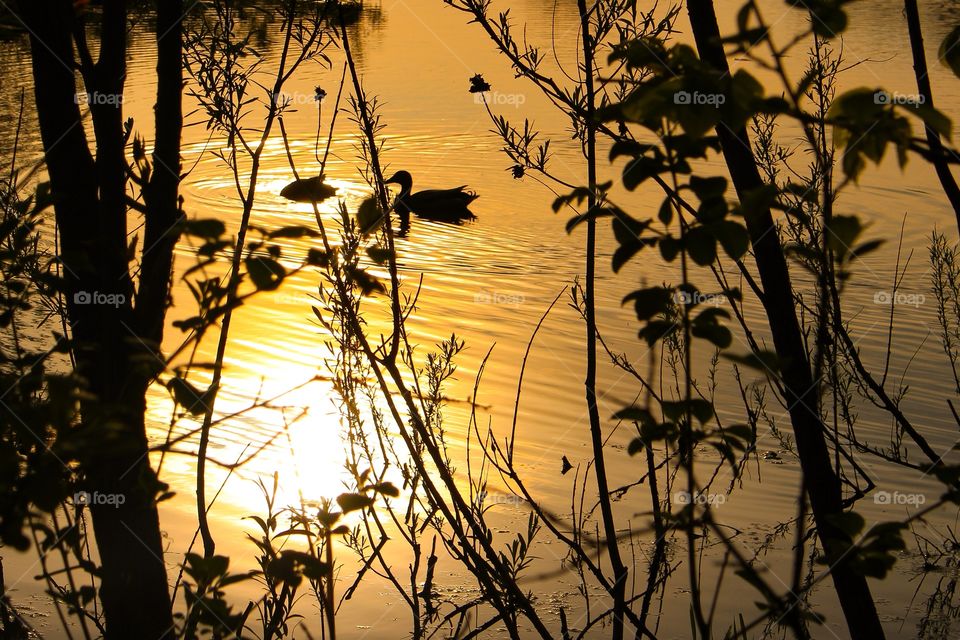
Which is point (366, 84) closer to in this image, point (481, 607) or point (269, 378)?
point (269, 378)

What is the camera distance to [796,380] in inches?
75.4

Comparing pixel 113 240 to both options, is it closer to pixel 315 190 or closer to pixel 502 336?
pixel 315 190

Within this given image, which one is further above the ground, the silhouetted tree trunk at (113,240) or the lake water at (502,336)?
the silhouetted tree trunk at (113,240)

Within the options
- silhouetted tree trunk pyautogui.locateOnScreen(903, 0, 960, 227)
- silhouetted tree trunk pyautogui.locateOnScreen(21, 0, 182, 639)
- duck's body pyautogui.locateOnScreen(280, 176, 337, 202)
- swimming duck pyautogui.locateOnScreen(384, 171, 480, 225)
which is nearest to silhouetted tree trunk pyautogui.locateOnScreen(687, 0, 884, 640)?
silhouetted tree trunk pyautogui.locateOnScreen(903, 0, 960, 227)

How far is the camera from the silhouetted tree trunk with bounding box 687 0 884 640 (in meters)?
1.89

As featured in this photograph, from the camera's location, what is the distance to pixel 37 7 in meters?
2.12

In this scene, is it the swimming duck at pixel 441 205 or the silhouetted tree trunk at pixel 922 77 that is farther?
the swimming duck at pixel 441 205

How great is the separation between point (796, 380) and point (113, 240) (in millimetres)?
1480

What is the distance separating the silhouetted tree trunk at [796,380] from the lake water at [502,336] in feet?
1.27

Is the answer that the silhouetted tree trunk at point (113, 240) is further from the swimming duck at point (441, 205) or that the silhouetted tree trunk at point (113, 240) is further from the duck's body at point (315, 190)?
the swimming duck at point (441, 205)

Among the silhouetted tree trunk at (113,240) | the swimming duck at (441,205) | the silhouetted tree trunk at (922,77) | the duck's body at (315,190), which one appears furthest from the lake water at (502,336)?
the silhouetted tree trunk at (922,77)

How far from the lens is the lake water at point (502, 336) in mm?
4387

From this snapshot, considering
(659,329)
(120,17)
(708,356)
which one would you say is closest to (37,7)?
(120,17)

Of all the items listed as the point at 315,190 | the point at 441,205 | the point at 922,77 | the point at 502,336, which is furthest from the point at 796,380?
the point at 441,205
